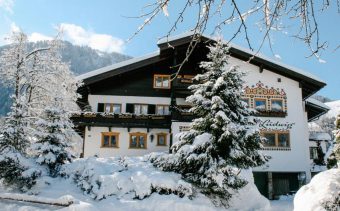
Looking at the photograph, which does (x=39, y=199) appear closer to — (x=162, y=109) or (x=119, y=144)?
(x=119, y=144)

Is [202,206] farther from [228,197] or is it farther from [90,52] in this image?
[90,52]

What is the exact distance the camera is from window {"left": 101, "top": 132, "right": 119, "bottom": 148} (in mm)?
25484

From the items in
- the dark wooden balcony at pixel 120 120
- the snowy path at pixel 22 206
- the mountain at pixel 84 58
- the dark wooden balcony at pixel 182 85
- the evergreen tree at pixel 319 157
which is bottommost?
the snowy path at pixel 22 206

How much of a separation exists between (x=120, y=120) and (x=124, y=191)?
8.78 m

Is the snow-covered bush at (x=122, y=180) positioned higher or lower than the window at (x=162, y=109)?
lower

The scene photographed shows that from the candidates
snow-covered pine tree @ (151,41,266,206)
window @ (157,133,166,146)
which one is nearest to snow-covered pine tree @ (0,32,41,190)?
snow-covered pine tree @ (151,41,266,206)

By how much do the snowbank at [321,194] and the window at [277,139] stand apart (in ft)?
56.6

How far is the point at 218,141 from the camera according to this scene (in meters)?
17.1

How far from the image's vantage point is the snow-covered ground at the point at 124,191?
1547 centimetres

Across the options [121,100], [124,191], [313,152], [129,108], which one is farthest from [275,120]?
[124,191]

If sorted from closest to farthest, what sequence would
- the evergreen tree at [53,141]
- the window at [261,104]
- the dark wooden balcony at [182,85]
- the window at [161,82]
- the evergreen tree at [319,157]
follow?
1. the evergreen tree at [53,141]
2. the dark wooden balcony at [182,85]
3. the window at [261,104]
4. the window at [161,82]
5. the evergreen tree at [319,157]

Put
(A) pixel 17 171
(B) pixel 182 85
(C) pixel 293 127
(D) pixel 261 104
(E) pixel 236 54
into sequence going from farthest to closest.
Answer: (E) pixel 236 54
(D) pixel 261 104
(C) pixel 293 127
(B) pixel 182 85
(A) pixel 17 171

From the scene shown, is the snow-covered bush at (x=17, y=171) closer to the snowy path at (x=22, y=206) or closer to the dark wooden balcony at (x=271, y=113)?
the snowy path at (x=22, y=206)

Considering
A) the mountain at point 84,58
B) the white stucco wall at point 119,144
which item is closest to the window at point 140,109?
the white stucco wall at point 119,144
